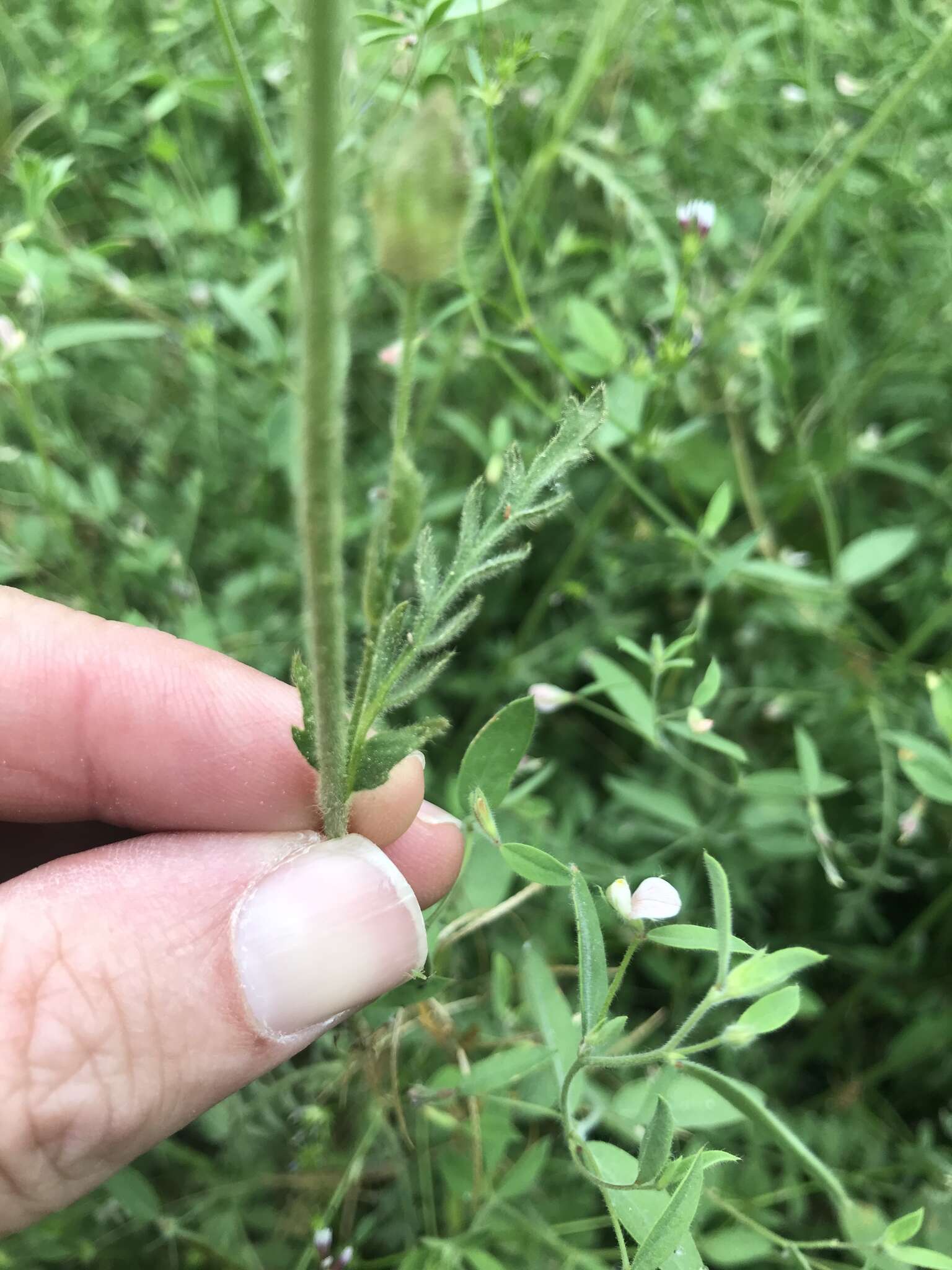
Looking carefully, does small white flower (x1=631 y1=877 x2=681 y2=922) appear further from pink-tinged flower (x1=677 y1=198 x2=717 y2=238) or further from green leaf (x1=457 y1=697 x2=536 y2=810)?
pink-tinged flower (x1=677 y1=198 x2=717 y2=238)

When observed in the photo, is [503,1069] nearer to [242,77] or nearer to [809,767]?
[809,767]

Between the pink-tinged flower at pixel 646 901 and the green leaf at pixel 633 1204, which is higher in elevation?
the pink-tinged flower at pixel 646 901

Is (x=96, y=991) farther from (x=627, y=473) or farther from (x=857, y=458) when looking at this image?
(x=857, y=458)

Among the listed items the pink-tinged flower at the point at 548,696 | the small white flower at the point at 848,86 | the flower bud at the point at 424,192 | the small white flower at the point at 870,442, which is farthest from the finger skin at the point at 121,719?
the small white flower at the point at 848,86

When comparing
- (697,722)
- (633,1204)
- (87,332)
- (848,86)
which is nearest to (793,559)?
(697,722)

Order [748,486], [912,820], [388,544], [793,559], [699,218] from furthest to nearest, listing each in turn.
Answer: [748,486] → [793,559] → [912,820] → [699,218] → [388,544]

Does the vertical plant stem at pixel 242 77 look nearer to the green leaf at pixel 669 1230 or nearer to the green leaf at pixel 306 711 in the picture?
the green leaf at pixel 306 711

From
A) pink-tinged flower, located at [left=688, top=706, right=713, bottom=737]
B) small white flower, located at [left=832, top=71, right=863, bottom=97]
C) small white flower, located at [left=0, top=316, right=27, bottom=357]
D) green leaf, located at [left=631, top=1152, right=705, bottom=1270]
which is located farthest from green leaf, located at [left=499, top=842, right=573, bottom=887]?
small white flower, located at [left=832, top=71, right=863, bottom=97]
